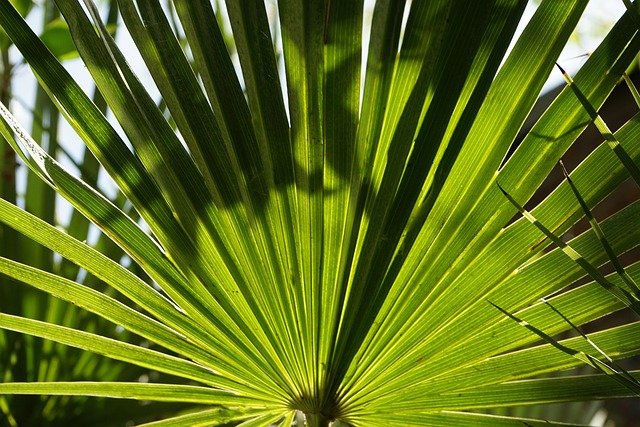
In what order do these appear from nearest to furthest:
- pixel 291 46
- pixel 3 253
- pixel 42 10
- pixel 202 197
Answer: pixel 291 46 → pixel 202 197 → pixel 3 253 → pixel 42 10

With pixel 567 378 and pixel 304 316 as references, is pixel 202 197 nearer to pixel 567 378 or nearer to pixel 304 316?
pixel 304 316

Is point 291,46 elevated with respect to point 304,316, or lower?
elevated

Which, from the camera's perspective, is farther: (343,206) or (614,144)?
(343,206)

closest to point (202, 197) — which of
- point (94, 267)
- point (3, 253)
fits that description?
point (94, 267)

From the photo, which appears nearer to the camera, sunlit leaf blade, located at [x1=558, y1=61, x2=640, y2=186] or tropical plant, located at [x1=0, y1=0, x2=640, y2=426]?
sunlit leaf blade, located at [x1=558, y1=61, x2=640, y2=186]

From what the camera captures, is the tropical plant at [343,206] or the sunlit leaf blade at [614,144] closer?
the sunlit leaf blade at [614,144]

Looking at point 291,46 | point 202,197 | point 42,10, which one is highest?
point 42,10

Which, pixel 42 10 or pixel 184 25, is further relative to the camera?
pixel 42 10

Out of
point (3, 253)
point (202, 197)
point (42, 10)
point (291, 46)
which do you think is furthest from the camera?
point (42, 10)
